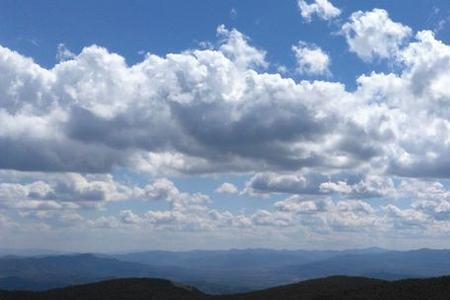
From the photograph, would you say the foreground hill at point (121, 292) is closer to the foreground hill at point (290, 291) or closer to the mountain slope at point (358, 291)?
the foreground hill at point (290, 291)

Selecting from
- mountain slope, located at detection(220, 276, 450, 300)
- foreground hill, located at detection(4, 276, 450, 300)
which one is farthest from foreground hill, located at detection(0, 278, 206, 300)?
mountain slope, located at detection(220, 276, 450, 300)

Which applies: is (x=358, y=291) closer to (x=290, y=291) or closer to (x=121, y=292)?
(x=290, y=291)

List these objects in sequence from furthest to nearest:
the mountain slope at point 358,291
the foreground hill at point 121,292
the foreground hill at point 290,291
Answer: the foreground hill at point 121,292
the foreground hill at point 290,291
the mountain slope at point 358,291

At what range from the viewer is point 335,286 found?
321 ft

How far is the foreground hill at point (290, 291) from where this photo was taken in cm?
7606

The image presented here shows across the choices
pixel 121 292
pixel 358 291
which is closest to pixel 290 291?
pixel 358 291

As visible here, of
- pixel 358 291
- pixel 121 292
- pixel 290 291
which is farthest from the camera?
pixel 121 292

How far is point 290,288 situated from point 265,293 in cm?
446

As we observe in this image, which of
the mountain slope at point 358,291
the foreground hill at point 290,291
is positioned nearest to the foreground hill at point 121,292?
the foreground hill at point 290,291

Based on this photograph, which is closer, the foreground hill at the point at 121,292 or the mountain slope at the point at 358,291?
the mountain slope at the point at 358,291

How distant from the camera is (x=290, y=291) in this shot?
97938 millimetres

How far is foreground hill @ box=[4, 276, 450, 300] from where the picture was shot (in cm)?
7606

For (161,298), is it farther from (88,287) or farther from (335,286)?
(335,286)

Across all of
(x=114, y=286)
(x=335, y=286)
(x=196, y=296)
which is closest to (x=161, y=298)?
(x=196, y=296)
